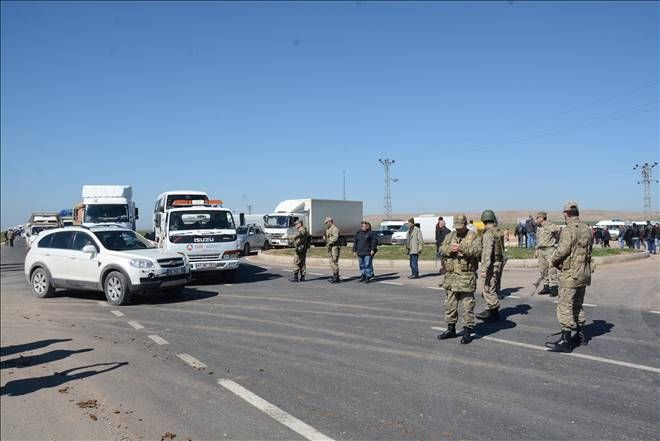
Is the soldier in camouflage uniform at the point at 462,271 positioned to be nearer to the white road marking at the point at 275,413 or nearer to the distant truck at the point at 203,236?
the white road marking at the point at 275,413

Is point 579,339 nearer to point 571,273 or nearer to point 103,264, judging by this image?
point 571,273

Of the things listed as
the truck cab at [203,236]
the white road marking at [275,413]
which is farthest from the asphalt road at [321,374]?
the truck cab at [203,236]

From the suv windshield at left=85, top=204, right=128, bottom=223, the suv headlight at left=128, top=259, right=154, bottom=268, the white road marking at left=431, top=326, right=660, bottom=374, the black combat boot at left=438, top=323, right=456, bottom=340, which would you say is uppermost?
the suv windshield at left=85, top=204, right=128, bottom=223

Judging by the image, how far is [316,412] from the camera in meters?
5.07

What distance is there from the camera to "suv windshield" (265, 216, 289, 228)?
35.0 m

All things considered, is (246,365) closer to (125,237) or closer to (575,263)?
(575,263)

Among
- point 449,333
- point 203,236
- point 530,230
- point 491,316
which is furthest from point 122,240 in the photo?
point 530,230

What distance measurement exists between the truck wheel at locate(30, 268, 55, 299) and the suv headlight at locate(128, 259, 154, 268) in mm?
2617

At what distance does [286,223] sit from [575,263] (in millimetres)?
28196

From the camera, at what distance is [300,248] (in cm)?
1614

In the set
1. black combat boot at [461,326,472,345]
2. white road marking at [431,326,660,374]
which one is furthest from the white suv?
white road marking at [431,326,660,374]

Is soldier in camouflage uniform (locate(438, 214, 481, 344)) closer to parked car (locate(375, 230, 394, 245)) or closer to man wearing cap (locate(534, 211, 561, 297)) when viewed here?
man wearing cap (locate(534, 211, 561, 297))

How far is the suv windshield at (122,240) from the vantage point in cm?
1276

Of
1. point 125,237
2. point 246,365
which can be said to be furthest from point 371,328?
point 125,237
